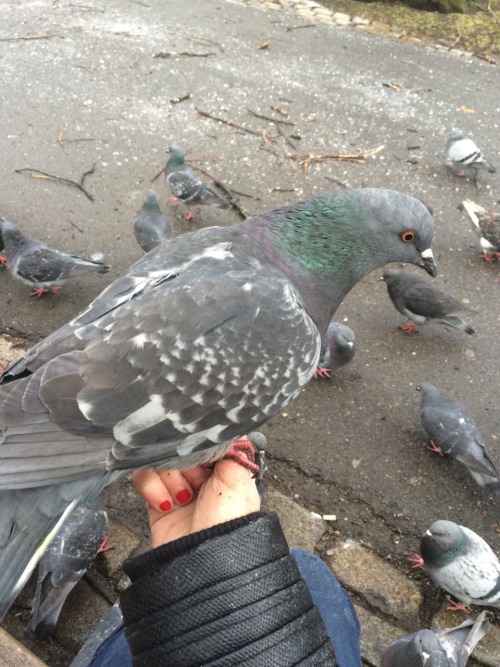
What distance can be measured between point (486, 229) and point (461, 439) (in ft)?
6.94

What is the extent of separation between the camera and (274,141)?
20.3 ft

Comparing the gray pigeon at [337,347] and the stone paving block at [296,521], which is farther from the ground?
the gray pigeon at [337,347]

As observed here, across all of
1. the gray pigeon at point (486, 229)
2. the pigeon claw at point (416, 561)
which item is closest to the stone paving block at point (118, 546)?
the pigeon claw at point (416, 561)

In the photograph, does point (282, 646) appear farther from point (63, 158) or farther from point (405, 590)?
point (63, 158)

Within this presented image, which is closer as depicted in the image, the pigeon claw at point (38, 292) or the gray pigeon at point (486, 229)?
the pigeon claw at point (38, 292)

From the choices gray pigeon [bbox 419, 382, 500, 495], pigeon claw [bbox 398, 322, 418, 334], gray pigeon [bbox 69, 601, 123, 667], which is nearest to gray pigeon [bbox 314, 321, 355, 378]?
gray pigeon [bbox 419, 382, 500, 495]

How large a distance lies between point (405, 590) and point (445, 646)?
1.47 feet

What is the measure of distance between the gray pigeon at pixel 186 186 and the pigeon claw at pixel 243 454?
2906 mm

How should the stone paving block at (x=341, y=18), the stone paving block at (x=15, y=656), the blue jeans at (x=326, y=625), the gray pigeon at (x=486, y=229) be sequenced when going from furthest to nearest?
the stone paving block at (x=341, y=18) < the gray pigeon at (x=486, y=229) < the blue jeans at (x=326, y=625) < the stone paving block at (x=15, y=656)

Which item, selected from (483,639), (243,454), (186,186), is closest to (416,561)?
(483,639)

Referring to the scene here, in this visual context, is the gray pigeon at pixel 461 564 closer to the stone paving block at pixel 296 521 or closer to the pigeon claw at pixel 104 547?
the stone paving block at pixel 296 521

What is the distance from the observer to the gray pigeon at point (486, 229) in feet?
15.9

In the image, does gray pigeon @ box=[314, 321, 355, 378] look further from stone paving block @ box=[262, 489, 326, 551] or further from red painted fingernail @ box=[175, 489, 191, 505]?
red painted fingernail @ box=[175, 489, 191, 505]

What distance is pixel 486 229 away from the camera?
4.87 metres
